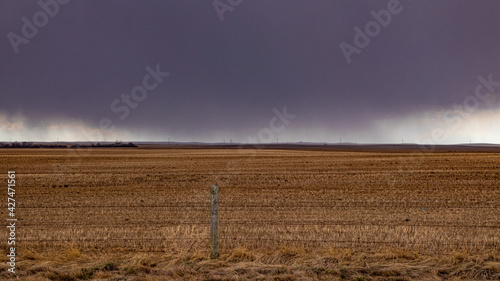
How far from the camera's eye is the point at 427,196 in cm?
1788

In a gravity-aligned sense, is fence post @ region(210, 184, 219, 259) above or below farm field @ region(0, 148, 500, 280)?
above

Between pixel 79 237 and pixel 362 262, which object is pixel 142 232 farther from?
pixel 362 262

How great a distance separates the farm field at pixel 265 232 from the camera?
6922 mm

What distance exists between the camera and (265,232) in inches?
420

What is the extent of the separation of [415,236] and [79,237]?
9.30m

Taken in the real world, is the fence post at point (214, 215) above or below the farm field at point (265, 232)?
above

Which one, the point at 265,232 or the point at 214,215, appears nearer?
the point at 214,215

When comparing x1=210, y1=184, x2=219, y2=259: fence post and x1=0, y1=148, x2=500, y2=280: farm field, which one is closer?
x1=0, y1=148, x2=500, y2=280: farm field

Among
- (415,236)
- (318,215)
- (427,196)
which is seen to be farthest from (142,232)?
(427,196)

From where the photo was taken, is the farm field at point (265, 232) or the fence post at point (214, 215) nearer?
Result: the farm field at point (265, 232)

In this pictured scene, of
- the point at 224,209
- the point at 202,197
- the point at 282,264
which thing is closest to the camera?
the point at 282,264

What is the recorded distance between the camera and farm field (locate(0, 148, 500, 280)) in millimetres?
6922

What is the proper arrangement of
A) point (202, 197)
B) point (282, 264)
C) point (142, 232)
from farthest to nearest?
point (202, 197)
point (142, 232)
point (282, 264)

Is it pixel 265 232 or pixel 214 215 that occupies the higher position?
pixel 214 215
